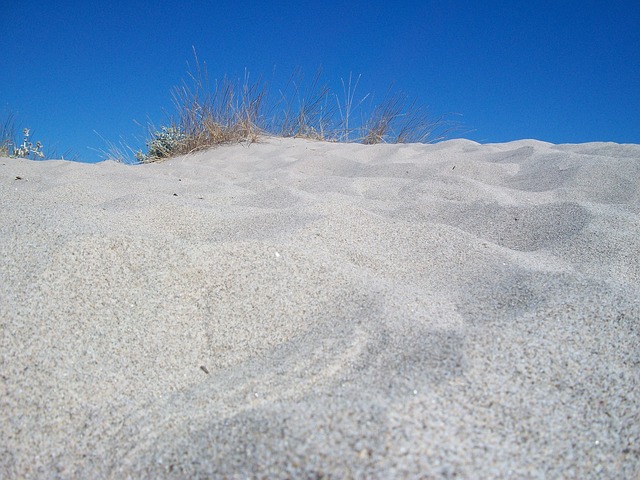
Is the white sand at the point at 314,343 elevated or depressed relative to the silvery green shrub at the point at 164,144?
depressed

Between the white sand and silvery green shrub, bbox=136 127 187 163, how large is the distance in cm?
269

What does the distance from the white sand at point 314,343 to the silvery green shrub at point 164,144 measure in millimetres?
2691

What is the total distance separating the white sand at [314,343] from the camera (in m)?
0.65

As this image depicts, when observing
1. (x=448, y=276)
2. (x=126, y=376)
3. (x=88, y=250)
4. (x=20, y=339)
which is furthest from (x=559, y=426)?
(x=88, y=250)

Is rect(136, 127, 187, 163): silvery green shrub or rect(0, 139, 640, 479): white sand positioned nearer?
rect(0, 139, 640, 479): white sand

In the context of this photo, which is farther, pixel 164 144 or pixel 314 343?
pixel 164 144

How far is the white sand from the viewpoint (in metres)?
0.65

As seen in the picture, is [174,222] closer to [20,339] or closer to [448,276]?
[20,339]

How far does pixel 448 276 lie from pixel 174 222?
0.84m

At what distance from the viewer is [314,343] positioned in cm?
91

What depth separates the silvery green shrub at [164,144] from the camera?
429 cm

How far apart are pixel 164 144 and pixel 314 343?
12.6 ft

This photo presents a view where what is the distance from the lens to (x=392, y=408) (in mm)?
675

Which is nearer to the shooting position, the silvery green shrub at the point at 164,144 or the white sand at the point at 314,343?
the white sand at the point at 314,343
